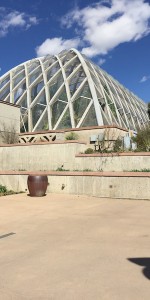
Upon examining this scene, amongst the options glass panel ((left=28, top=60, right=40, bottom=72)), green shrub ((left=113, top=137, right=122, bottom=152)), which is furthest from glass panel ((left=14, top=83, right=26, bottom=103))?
green shrub ((left=113, top=137, right=122, bottom=152))

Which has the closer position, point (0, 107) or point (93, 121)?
point (0, 107)

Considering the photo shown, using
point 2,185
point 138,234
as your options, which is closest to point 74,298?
point 138,234

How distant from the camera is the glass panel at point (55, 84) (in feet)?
100

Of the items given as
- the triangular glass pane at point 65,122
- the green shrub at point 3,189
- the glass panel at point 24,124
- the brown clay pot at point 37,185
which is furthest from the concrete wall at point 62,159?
the glass panel at point 24,124

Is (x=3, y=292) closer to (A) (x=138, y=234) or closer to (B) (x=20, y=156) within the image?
(A) (x=138, y=234)

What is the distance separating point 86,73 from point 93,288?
27.9 m

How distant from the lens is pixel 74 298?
4215mm

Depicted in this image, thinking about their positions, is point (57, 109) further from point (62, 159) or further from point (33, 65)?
point (62, 159)

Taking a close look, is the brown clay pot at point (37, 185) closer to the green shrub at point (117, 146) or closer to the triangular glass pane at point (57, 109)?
the green shrub at point (117, 146)

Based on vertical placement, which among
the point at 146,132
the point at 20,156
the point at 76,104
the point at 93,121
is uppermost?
the point at 76,104

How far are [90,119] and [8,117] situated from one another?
7046 millimetres

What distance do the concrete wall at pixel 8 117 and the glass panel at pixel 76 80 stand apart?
6535mm

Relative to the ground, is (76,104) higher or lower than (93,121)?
higher

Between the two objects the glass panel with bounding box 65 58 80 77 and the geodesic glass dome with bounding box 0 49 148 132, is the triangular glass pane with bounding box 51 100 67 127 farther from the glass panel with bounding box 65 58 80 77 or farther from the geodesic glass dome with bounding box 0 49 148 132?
the glass panel with bounding box 65 58 80 77
